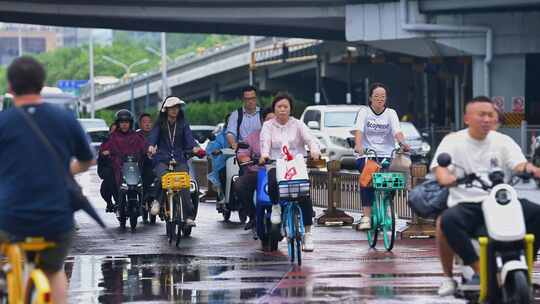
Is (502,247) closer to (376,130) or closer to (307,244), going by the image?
(307,244)

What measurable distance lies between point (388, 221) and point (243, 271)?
2.24 metres

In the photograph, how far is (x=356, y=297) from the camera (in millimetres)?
11547

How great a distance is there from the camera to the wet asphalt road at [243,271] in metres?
11.8

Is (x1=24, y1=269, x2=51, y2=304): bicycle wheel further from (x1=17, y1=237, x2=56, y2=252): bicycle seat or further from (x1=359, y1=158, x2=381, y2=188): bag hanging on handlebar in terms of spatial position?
(x1=359, y1=158, x2=381, y2=188): bag hanging on handlebar

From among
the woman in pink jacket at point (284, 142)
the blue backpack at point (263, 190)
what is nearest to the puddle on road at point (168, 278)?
the woman in pink jacket at point (284, 142)

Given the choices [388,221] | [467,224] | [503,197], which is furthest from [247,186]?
[503,197]

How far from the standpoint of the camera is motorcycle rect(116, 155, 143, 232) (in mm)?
19828

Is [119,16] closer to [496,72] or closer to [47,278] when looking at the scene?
[496,72]

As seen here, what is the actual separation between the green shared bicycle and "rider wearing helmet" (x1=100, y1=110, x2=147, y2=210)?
16.4ft

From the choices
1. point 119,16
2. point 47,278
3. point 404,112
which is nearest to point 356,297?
point 47,278

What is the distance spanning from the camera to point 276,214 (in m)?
14.9

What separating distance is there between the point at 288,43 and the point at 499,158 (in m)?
66.8

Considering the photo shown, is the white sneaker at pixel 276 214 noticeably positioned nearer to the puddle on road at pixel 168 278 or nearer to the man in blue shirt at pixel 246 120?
the puddle on road at pixel 168 278

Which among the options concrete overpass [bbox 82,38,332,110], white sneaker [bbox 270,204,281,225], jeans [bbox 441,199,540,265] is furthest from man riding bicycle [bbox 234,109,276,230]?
concrete overpass [bbox 82,38,332,110]
